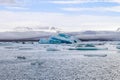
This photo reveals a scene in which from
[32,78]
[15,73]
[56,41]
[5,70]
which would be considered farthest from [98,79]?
[56,41]

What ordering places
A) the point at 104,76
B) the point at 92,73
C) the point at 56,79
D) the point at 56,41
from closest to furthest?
1. the point at 56,79
2. the point at 104,76
3. the point at 92,73
4. the point at 56,41

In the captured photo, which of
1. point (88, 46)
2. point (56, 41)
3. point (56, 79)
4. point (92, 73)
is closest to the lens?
point (56, 79)

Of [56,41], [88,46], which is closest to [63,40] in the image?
[56,41]

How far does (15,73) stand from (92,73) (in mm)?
4475

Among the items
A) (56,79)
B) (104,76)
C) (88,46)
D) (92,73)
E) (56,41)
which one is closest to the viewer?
(56,79)

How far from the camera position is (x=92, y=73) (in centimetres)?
1809

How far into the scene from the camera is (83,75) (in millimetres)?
17219

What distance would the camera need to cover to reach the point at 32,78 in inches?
632

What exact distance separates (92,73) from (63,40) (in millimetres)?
37319

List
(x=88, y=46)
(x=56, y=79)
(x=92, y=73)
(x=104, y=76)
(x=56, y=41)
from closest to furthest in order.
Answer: (x=56, y=79) → (x=104, y=76) → (x=92, y=73) → (x=88, y=46) → (x=56, y=41)

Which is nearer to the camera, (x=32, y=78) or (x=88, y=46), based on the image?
(x=32, y=78)

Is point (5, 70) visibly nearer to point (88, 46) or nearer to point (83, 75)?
point (83, 75)

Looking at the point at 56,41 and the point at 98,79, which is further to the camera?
the point at 56,41

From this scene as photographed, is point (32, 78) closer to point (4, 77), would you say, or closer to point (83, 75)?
point (4, 77)
